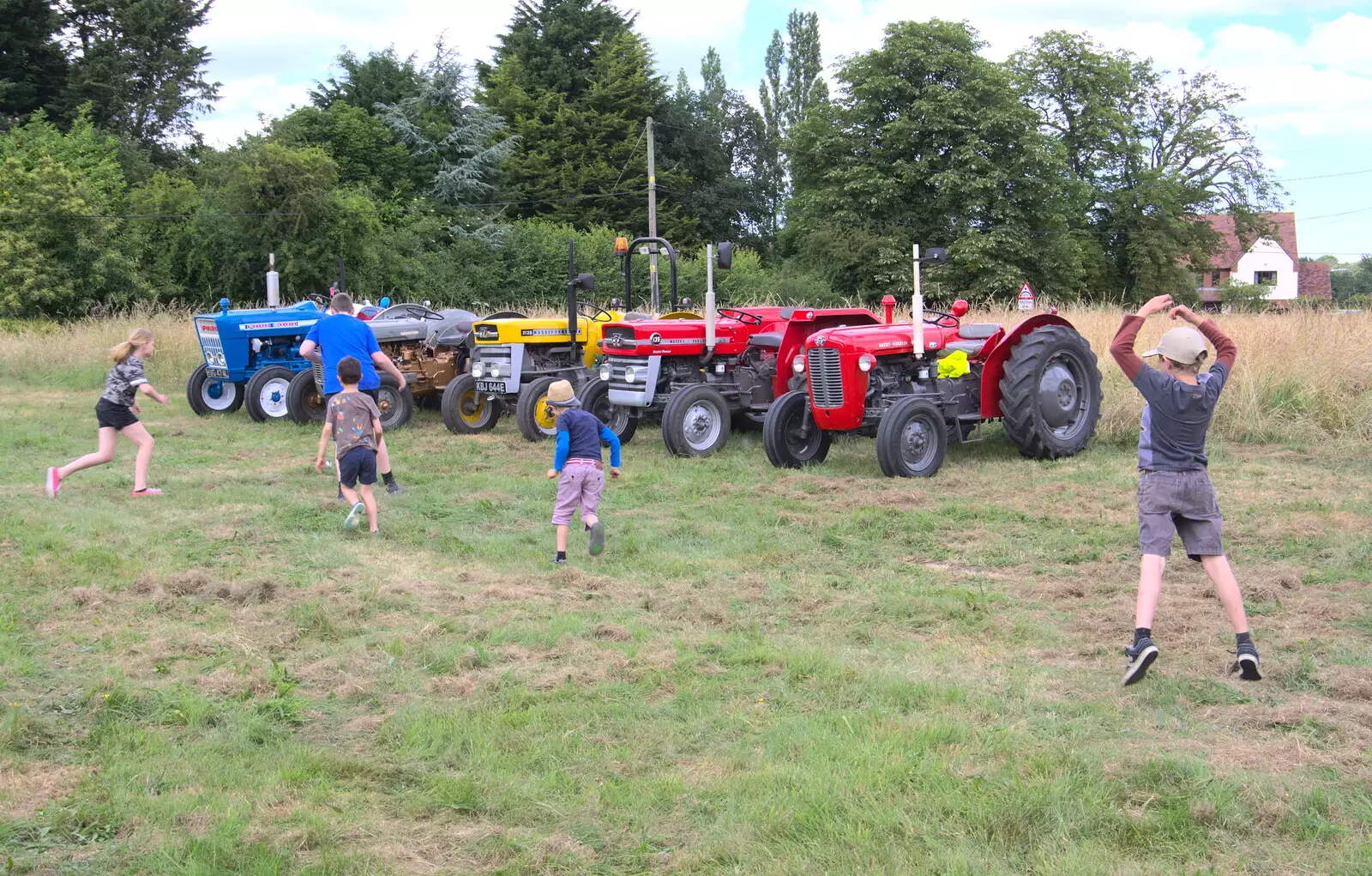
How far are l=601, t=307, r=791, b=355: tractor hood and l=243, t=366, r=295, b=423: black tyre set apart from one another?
4557 millimetres

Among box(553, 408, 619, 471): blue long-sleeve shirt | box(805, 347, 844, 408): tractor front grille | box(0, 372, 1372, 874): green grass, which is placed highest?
box(805, 347, 844, 408): tractor front grille

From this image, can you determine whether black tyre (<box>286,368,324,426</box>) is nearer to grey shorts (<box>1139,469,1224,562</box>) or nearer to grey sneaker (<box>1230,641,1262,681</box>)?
grey shorts (<box>1139,469,1224,562</box>)

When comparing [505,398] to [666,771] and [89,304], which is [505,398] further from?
[89,304]

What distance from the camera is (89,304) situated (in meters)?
29.1

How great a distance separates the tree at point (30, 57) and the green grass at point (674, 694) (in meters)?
35.2

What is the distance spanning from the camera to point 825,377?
10898mm

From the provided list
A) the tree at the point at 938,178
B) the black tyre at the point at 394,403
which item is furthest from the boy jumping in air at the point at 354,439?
the tree at the point at 938,178

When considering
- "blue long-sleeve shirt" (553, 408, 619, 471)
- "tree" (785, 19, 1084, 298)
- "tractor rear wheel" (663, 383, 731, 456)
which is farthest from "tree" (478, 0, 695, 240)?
"blue long-sleeve shirt" (553, 408, 619, 471)

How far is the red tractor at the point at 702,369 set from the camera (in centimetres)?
1218

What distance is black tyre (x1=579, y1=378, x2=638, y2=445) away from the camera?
1300cm

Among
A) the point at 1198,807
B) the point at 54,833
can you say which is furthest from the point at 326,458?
the point at 1198,807

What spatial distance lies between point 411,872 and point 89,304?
1144 inches

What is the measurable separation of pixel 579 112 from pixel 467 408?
3301 centimetres

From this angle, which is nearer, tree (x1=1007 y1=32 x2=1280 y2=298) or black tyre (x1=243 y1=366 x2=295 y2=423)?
black tyre (x1=243 y1=366 x2=295 y2=423)
